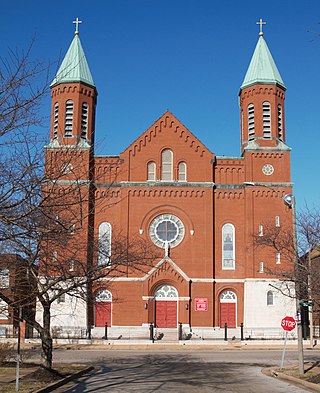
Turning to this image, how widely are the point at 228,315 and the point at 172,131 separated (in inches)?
605

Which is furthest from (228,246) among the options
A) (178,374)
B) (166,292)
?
(178,374)

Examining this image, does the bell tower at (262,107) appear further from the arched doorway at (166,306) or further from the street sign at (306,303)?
the street sign at (306,303)

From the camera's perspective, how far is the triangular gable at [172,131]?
4703 cm

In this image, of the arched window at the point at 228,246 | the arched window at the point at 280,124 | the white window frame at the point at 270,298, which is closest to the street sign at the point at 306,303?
the white window frame at the point at 270,298

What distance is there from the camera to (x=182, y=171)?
1844 inches

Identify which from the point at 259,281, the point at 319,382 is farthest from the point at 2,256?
the point at 259,281

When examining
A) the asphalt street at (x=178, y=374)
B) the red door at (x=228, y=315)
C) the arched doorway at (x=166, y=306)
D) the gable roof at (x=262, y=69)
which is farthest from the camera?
the gable roof at (x=262, y=69)

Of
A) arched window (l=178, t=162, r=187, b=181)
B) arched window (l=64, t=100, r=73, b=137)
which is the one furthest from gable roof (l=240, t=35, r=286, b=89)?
arched window (l=64, t=100, r=73, b=137)

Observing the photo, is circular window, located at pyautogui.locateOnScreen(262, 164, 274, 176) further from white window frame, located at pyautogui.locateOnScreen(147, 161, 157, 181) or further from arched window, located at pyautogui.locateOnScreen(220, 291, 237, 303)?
arched window, located at pyautogui.locateOnScreen(220, 291, 237, 303)

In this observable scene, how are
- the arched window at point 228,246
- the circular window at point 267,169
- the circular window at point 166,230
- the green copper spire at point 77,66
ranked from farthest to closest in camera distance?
the green copper spire at point 77,66
the circular window at point 267,169
the circular window at point 166,230
the arched window at point 228,246

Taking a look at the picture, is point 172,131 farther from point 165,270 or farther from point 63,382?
point 63,382

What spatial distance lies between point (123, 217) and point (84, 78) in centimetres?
1241

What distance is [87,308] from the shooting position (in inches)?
1714

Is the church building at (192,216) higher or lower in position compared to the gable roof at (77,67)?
lower
